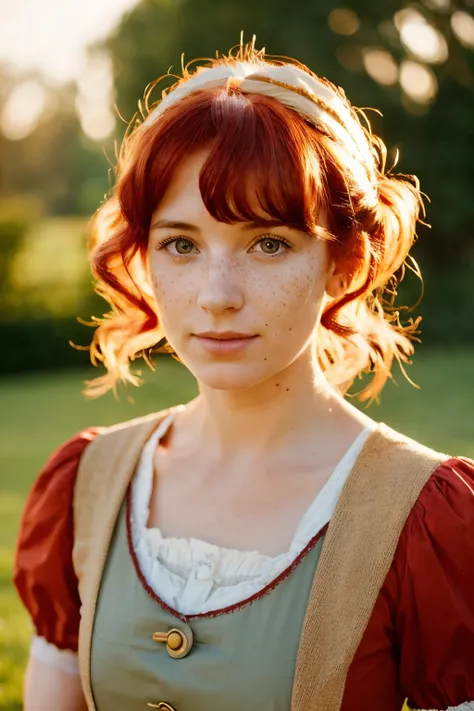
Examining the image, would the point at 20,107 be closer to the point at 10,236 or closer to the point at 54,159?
the point at 54,159

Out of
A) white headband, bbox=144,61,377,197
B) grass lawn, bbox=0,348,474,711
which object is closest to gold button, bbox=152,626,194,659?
white headband, bbox=144,61,377,197

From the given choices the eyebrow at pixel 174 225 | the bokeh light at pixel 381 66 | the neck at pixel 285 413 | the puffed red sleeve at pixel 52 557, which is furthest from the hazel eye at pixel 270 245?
the bokeh light at pixel 381 66

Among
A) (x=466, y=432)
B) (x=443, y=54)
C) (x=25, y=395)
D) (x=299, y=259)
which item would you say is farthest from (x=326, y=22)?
(x=299, y=259)

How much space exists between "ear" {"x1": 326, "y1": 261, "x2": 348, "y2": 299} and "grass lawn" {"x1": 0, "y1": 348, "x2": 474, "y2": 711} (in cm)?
265

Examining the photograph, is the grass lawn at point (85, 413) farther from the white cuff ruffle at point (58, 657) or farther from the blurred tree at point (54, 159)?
the blurred tree at point (54, 159)

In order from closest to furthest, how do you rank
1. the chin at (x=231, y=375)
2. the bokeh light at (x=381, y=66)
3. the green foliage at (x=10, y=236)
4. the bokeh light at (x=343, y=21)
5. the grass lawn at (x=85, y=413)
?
the chin at (x=231, y=375) → the grass lawn at (x=85, y=413) → the green foliage at (x=10, y=236) → the bokeh light at (x=381, y=66) → the bokeh light at (x=343, y=21)

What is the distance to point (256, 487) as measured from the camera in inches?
67.6

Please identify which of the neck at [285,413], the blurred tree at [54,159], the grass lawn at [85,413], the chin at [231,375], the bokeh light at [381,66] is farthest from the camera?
the blurred tree at [54,159]

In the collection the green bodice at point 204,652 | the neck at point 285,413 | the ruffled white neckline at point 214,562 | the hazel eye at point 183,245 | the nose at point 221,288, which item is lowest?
the green bodice at point 204,652

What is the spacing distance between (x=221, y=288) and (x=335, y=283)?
0.88 feet

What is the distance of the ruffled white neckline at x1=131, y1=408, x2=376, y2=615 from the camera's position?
1.58 metres

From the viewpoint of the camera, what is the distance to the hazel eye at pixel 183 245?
1620 millimetres

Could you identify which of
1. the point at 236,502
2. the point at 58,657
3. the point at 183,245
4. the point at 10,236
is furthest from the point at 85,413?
the point at 183,245

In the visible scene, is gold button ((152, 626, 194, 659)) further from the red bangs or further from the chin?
the red bangs
